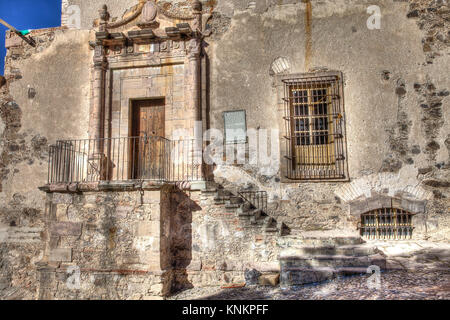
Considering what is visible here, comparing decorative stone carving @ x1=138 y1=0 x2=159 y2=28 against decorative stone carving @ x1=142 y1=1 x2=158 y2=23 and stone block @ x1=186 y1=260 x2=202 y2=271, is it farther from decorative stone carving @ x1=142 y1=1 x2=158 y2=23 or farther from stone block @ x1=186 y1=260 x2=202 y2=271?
stone block @ x1=186 y1=260 x2=202 y2=271

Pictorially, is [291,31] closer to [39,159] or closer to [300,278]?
[300,278]

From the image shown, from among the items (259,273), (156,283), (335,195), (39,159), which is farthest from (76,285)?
(335,195)

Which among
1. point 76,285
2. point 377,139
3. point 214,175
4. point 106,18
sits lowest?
point 76,285

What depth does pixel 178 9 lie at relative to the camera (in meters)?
8.40

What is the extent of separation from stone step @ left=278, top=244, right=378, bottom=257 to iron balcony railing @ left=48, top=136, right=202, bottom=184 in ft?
9.22

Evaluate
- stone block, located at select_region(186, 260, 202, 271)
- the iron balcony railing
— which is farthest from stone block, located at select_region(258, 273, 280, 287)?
the iron balcony railing

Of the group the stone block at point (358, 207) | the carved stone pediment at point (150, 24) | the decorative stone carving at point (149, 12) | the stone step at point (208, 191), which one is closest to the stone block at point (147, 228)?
the stone step at point (208, 191)

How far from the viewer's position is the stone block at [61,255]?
617 cm

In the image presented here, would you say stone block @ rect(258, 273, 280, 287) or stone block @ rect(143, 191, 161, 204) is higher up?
stone block @ rect(143, 191, 161, 204)

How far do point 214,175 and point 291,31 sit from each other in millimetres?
3561

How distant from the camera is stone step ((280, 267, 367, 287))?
208 inches

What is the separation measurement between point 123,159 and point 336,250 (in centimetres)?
490

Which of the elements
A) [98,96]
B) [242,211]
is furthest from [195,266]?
[98,96]

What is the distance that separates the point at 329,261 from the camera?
5496 millimetres
